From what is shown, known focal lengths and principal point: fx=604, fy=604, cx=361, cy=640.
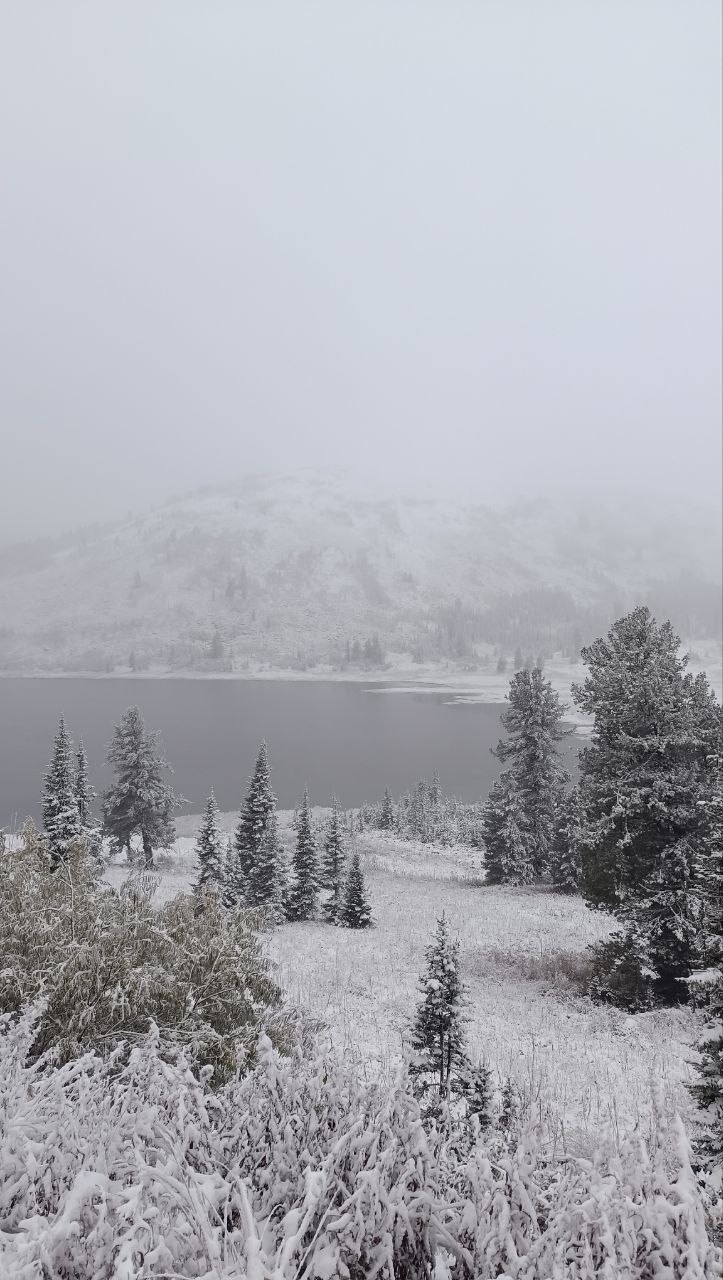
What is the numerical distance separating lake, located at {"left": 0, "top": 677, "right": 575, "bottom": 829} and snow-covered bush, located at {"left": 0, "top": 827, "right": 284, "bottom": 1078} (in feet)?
127

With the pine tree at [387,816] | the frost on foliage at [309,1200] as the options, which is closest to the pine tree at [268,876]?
the frost on foliage at [309,1200]

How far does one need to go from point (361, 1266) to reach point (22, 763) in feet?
257

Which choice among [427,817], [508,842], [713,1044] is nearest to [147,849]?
[508,842]

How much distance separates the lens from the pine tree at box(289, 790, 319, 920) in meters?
26.8

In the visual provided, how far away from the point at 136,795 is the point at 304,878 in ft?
39.2

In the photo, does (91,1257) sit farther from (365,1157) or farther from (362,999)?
(362,999)

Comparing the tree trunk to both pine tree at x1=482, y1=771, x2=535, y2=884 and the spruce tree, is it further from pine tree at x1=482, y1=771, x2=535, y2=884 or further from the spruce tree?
pine tree at x1=482, y1=771, x2=535, y2=884

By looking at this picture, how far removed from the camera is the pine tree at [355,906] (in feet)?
71.1

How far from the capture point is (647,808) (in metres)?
12.1

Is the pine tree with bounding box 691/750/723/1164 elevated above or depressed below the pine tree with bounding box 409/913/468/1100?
above

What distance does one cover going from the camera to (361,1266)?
275 cm

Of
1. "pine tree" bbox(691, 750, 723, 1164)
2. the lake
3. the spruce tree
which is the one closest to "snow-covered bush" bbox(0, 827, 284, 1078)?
"pine tree" bbox(691, 750, 723, 1164)

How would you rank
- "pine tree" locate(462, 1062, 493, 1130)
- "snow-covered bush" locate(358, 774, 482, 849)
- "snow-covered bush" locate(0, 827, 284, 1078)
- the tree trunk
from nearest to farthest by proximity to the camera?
1. "pine tree" locate(462, 1062, 493, 1130)
2. "snow-covered bush" locate(0, 827, 284, 1078)
3. the tree trunk
4. "snow-covered bush" locate(358, 774, 482, 849)

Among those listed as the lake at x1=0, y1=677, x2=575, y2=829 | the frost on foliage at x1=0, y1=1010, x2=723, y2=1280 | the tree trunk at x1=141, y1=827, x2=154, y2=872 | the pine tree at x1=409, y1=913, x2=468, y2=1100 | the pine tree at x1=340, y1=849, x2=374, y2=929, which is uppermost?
the frost on foliage at x1=0, y1=1010, x2=723, y2=1280
